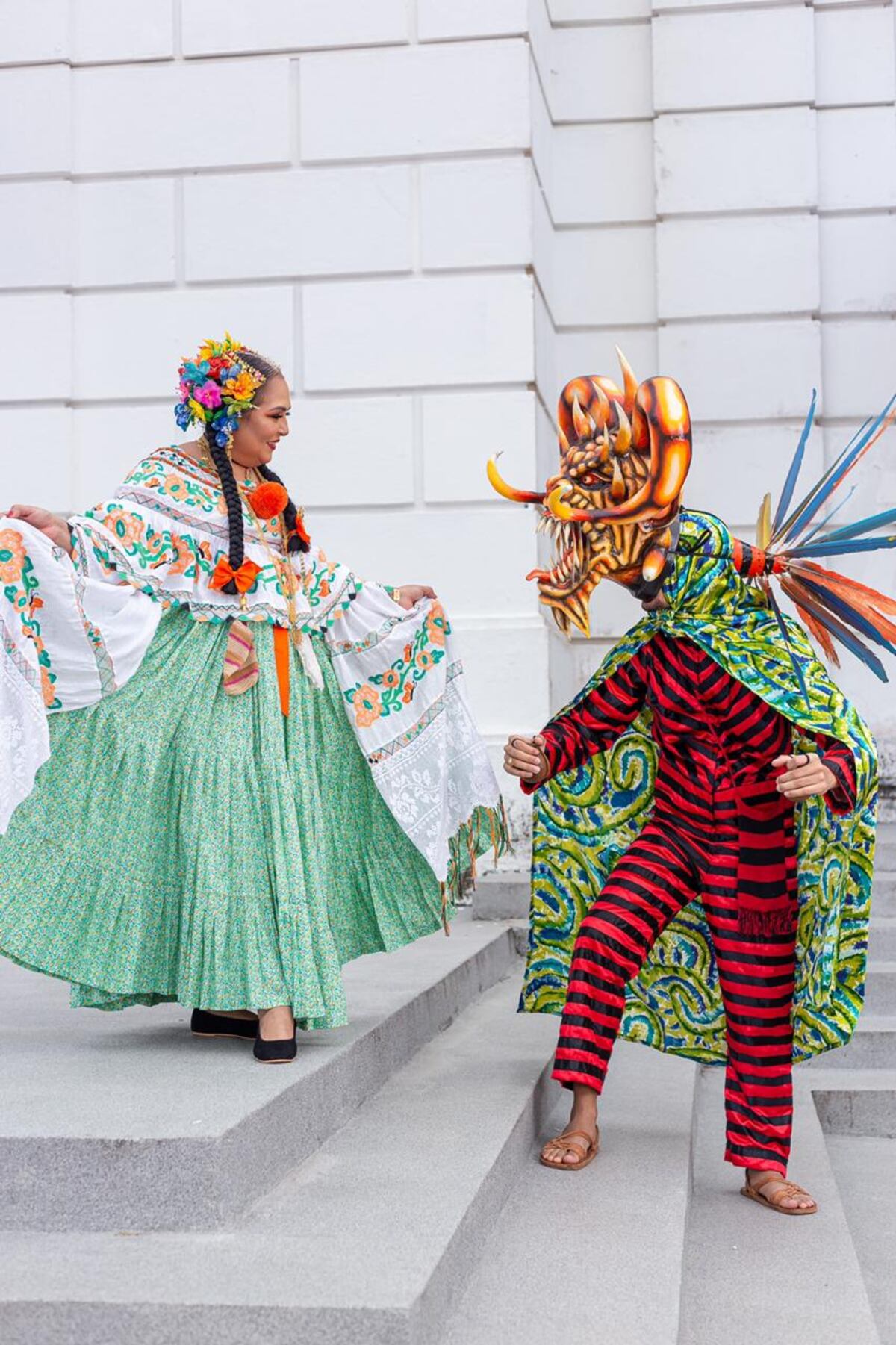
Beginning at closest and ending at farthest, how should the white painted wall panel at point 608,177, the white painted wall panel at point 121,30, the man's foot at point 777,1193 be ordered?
the man's foot at point 777,1193 < the white painted wall panel at point 121,30 < the white painted wall panel at point 608,177

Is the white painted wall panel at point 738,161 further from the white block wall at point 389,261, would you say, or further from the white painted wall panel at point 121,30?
the white painted wall panel at point 121,30

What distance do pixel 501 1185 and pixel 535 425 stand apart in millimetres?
4128

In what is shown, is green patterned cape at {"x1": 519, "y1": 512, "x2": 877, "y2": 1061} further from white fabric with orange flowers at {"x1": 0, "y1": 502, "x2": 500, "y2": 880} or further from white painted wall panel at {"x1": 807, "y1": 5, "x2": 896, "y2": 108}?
white painted wall panel at {"x1": 807, "y1": 5, "x2": 896, "y2": 108}

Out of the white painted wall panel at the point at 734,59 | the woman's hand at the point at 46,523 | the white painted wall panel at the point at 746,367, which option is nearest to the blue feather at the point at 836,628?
the woman's hand at the point at 46,523

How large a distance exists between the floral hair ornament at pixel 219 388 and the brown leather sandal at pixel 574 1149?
1.81 meters

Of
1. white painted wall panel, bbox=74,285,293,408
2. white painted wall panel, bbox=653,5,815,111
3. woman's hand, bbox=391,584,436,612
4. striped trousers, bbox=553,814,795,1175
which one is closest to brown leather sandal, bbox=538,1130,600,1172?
striped trousers, bbox=553,814,795,1175

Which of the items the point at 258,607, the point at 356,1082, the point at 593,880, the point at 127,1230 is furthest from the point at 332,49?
the point at 127,1230

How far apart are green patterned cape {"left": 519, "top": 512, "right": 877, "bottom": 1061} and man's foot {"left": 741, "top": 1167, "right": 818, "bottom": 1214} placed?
0.28 m

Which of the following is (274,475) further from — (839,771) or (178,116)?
A: (178,116)

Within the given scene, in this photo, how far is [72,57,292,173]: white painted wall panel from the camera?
269 inches

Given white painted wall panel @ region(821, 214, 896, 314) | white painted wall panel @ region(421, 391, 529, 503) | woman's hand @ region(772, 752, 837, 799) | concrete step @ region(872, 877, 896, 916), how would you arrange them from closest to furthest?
woman's hand @ region(772, 752, 837, 799), concrete step @ region(872, 877, 896, 916), white painted wall panel @ region(421, 391, 529, 503), white painted wall panel @ region(821, 214, 896, 314)

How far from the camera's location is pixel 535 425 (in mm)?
6660

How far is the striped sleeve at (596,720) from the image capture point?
3.65 m

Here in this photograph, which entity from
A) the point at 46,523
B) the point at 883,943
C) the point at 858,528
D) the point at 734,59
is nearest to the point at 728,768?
the point at 858,528
